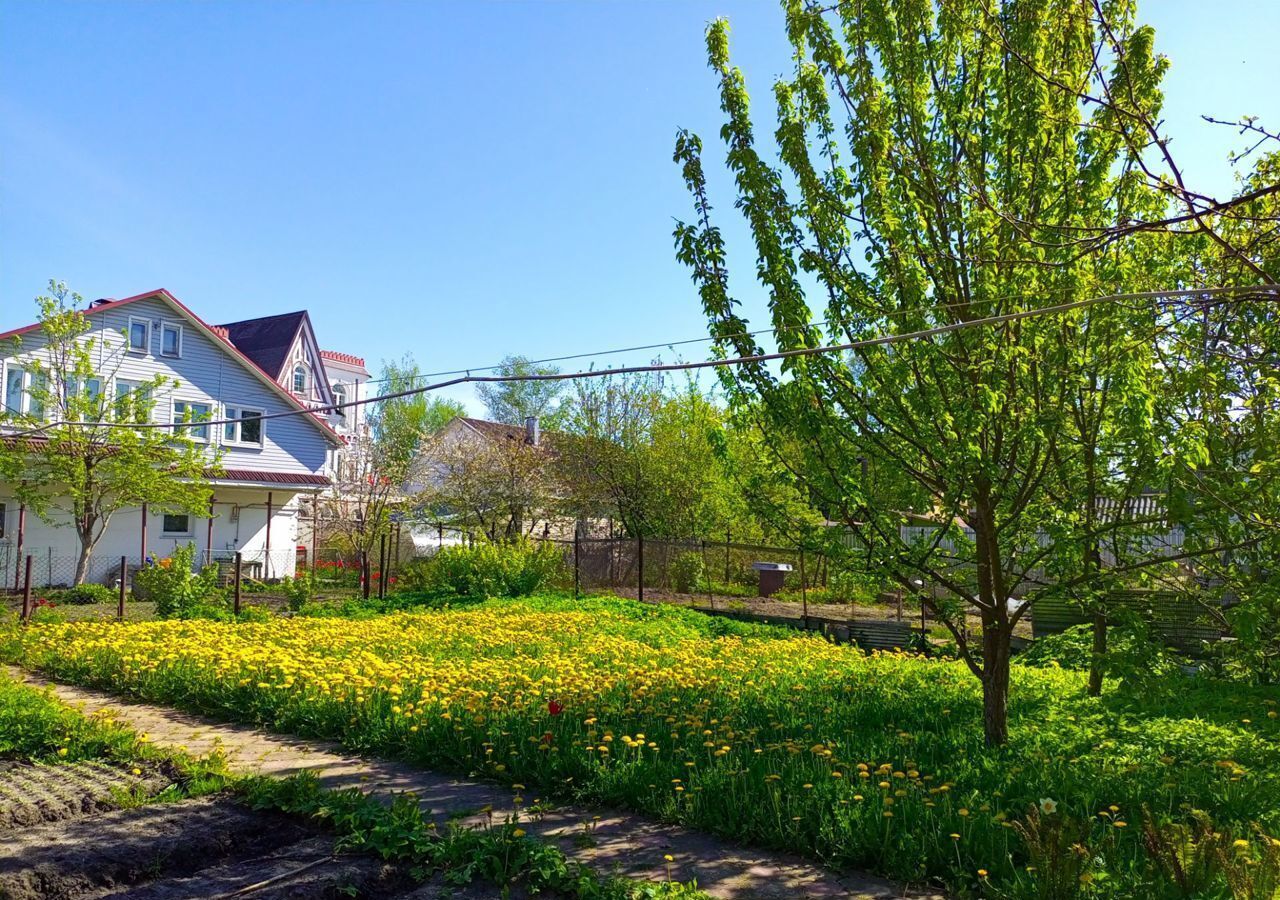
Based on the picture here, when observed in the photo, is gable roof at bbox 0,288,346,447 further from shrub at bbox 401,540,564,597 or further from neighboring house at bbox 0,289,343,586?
shrub at bbox 401,540,564,597

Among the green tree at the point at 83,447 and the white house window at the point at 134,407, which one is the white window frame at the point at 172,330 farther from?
the white house window at the point at 134,407

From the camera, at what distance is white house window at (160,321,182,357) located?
2533cm

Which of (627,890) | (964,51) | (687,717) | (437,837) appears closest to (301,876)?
(437,837)

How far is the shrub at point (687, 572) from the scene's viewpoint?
816 inches

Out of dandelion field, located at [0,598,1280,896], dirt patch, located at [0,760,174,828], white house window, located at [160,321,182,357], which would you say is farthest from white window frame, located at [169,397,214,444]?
dirt patch, located at [0,760,174,828]

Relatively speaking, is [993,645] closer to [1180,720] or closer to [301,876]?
[1180,720]

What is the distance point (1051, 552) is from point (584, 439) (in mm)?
21617

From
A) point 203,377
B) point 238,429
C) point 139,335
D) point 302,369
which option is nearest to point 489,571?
point 238,429

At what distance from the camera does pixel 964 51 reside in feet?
18.7

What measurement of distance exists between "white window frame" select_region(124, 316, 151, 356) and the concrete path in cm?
2068

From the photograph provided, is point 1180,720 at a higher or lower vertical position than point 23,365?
lower

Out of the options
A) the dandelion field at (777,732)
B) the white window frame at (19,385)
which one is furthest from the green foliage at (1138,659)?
the white window frame at (19,385)

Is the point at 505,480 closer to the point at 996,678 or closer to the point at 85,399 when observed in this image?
the point at 85,399

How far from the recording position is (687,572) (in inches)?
821
